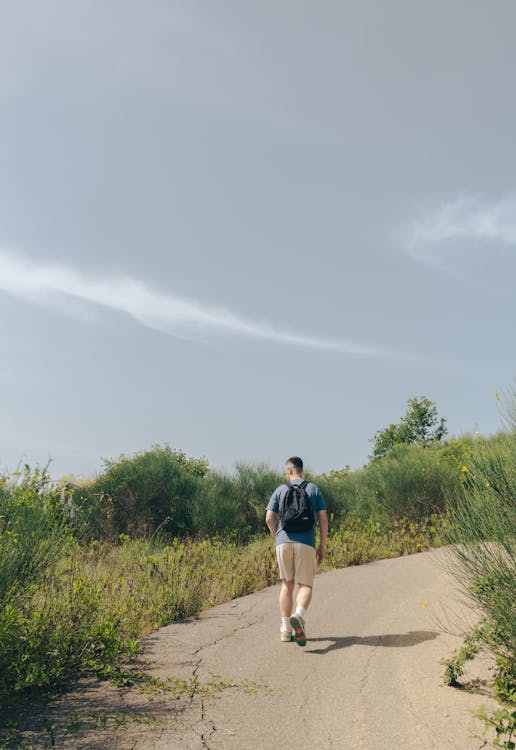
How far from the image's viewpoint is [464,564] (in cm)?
646

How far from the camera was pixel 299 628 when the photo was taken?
287 inches

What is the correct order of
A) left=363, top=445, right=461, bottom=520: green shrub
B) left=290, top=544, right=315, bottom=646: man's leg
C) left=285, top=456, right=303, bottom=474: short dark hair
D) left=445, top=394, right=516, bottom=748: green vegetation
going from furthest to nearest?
left=363, top=445, right=461, bottom=520: green shrub → left=285, top=456, right=303, bottom=474: short dark hair → left=290, top=544, right=315, bottom=646: man's leg → left=445, top=394, right=516, bottom=748: green vegetation

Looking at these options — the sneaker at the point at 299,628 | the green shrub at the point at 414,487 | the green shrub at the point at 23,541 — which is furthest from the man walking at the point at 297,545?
the green shrub at the point at 414,487

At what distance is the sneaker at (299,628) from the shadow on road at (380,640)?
0.13 meters

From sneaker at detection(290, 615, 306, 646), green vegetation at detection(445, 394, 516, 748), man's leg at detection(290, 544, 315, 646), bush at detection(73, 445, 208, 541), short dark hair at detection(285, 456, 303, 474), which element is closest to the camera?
green vegetation at detection(445, 394, 516, 748)

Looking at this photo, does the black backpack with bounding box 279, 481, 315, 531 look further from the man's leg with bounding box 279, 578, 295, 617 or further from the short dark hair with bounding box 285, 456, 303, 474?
the man's leg with bounding box 279, 578, 295, 617

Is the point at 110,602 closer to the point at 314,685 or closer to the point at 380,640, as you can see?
the point at 314,685

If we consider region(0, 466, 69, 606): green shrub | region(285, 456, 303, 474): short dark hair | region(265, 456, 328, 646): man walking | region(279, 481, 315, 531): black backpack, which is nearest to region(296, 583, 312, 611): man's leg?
region(265, 456, 328, 646): man walking

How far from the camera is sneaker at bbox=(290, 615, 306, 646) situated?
287 inches

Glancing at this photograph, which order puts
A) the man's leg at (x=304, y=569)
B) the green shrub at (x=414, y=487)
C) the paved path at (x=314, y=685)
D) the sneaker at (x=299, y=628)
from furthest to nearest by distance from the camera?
the green shrub at (x=414, y=487) → the man's leg at (x=304, y=569) → the sneaker at (x=299, y=628) → the paved path at (x=314, y=685)

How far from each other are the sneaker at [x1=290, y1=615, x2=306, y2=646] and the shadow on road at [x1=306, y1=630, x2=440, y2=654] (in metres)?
A: 0.13

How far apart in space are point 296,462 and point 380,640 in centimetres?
244

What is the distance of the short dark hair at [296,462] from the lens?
815cm

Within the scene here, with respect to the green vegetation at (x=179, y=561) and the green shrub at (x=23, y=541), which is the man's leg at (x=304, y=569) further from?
the green shrub at (x=23, y=541)
